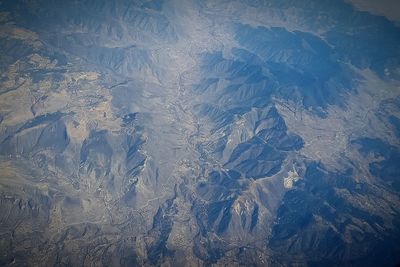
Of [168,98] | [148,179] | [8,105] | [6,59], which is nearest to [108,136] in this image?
[148,179]

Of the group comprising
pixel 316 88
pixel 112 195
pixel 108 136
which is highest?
pixel 316 88

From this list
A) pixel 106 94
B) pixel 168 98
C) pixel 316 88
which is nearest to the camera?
pixel 106 94

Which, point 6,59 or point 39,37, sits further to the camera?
point 39,37

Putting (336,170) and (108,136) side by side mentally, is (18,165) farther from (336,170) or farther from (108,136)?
(336,170)

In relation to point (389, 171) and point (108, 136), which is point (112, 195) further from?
point (389, 171)

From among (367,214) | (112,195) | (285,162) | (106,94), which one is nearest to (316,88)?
(285,162)

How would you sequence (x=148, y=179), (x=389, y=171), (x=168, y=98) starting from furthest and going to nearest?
(x=168, y=98) → (x=389, y=171) → (x=148, y=179)

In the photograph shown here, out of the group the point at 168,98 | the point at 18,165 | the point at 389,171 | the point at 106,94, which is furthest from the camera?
the point at 168,98

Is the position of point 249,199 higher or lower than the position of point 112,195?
higher

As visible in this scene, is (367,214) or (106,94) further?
(106,94)
